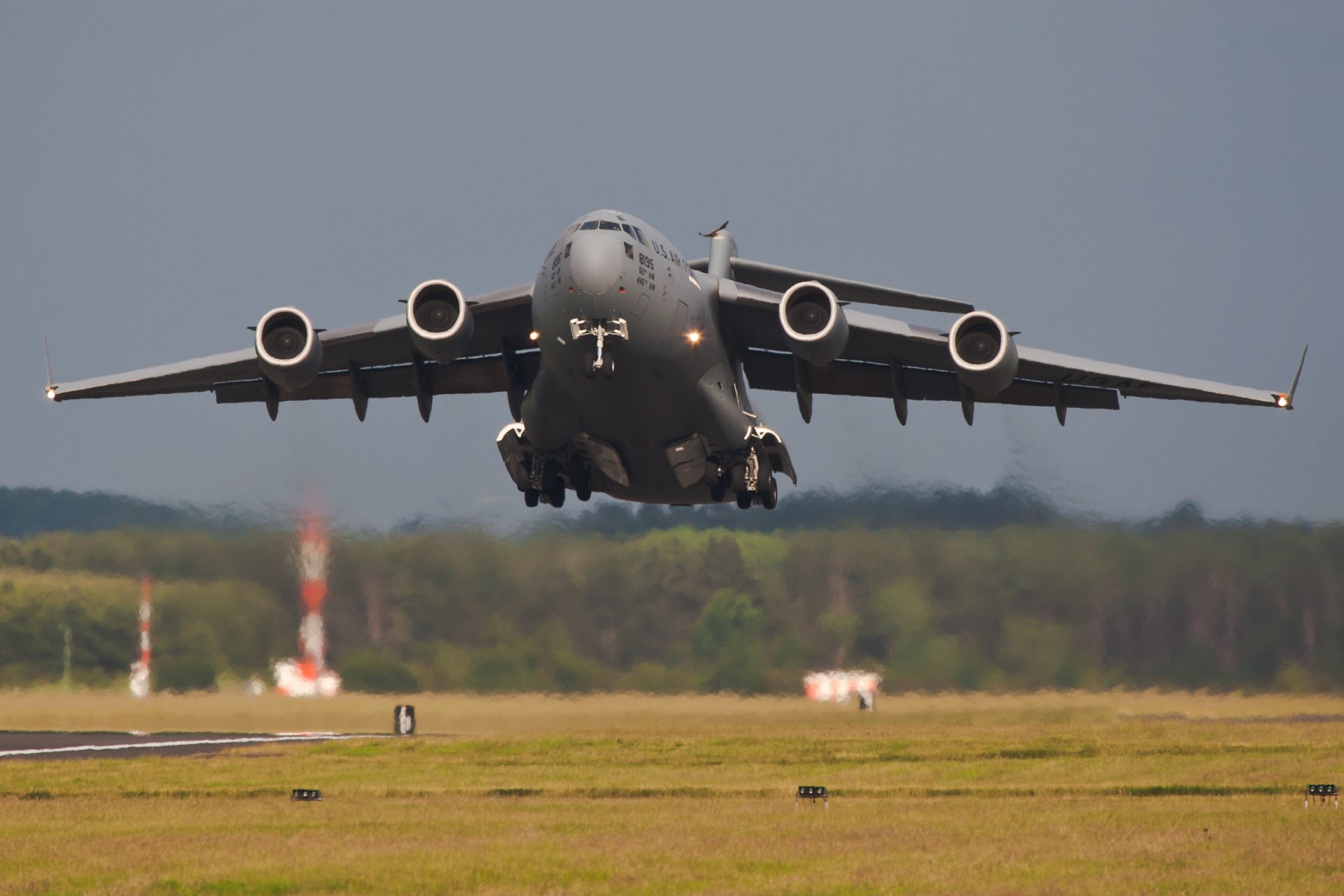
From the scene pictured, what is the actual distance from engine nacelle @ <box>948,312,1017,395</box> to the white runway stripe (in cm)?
1438

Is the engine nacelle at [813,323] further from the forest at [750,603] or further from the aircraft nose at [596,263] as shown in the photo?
the forest at [750,603]

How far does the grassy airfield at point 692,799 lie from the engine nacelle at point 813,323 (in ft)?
15.9

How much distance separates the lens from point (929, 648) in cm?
2409

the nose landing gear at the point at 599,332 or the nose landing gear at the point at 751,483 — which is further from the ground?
the nose landing gear at the point at 599,332

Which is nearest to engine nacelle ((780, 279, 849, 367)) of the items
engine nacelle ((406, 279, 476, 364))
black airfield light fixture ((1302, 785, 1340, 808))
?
engine nacelle ((406, 279, 476, 364))

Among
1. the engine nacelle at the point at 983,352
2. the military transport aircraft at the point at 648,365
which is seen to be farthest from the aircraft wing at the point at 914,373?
the engine nacelle at the point at 983,352

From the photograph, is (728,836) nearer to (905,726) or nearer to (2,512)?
(905,726)

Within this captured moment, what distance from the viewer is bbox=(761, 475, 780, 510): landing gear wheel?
799 inches

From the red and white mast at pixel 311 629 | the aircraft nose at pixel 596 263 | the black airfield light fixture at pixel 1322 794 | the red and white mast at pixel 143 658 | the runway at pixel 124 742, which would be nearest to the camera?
the aircraft nose at pixel 596 263

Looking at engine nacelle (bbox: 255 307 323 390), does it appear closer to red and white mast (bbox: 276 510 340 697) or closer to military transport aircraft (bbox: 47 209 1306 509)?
military transport aircraft (bbox: 47 209 1306 509)

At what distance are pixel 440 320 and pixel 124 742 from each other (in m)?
13.9

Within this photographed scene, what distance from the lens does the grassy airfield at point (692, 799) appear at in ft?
43.0

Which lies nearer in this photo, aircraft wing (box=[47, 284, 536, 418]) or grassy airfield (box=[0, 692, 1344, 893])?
grassy airfield (box=[0, 692, 1344, 893])

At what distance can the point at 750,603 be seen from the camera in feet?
80.5
